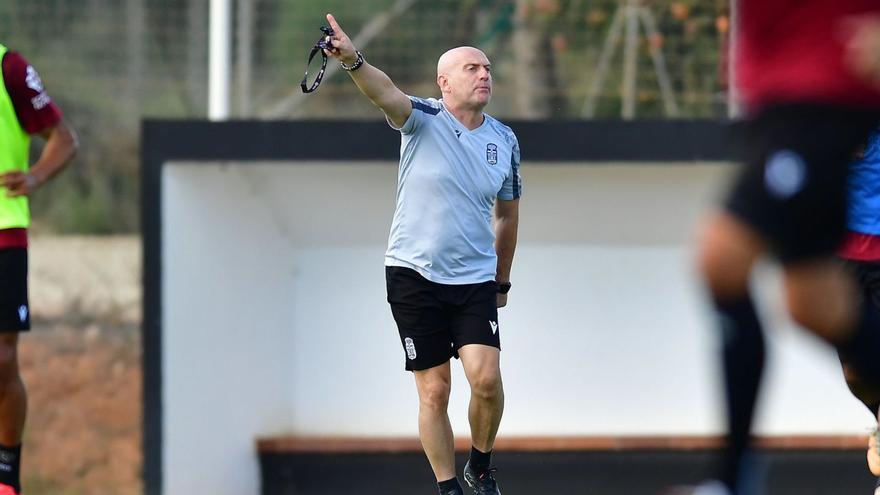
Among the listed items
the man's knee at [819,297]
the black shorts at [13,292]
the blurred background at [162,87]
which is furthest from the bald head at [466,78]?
the blurred background at [162,87]

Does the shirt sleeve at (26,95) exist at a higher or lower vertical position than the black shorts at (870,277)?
higher

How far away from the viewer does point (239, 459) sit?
340 inches

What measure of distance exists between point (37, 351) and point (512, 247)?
7343 millimetres

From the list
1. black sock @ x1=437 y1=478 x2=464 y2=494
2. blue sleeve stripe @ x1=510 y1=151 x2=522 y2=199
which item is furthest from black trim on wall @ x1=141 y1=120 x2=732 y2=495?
black sock @ x1=437 y1=478 x2=464 y2=494

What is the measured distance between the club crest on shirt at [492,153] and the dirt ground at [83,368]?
21.2ft

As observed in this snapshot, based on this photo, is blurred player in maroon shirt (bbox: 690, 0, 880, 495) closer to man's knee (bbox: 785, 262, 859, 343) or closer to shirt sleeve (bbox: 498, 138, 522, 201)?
man's knee (bbox: 785, 262, 859, 343)

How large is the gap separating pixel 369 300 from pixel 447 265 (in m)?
3.47

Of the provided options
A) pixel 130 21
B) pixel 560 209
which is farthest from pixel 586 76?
pixel 130 21

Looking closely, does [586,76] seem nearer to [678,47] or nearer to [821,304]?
[678,47]

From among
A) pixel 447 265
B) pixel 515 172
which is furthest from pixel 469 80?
pixel 447 265

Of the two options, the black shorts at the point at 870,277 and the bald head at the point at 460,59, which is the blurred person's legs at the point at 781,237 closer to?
the black shorts at the point at 870,277

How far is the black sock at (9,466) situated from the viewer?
5.99m

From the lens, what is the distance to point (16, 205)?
6.19 m

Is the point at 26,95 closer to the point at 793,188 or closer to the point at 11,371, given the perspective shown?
the point at 11,371
